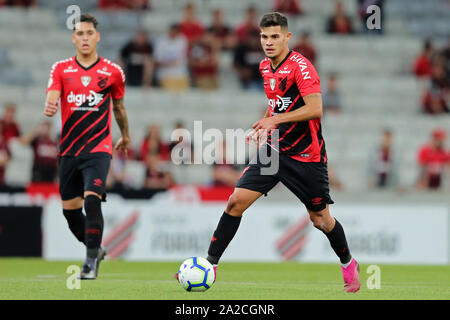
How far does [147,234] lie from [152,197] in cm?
69

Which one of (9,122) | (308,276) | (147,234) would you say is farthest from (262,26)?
(9,122)

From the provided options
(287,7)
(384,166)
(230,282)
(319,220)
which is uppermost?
(287,7)

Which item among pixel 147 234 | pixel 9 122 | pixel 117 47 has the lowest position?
pixel 147 234

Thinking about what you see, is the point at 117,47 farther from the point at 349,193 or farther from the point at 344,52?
the point at 349,193

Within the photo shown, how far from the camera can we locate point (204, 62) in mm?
20125

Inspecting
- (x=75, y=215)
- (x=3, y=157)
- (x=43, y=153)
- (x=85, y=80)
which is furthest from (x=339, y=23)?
(x=75, y=215)

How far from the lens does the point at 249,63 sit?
2033 cm

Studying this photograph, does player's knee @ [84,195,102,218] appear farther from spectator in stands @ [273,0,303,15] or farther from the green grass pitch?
spectator in stands @ [273,0,303,15]

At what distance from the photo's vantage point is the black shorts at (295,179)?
8555 millimetres

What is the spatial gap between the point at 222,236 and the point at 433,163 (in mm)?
9901

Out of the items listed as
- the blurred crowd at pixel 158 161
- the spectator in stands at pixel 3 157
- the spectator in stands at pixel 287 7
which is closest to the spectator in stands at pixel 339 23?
the spectator in stands at pixel 287 7

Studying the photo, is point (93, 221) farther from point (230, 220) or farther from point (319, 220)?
point (319, 220)

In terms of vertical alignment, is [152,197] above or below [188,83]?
below

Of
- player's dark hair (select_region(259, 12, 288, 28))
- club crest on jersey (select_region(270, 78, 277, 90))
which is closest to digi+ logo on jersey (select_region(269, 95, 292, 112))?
club crest on jersey (select_region(270, 78, 277, 90))
